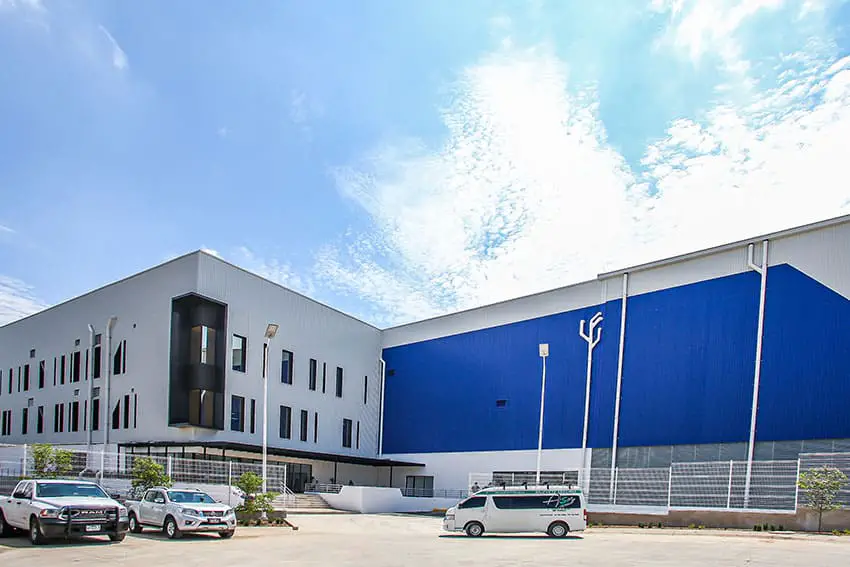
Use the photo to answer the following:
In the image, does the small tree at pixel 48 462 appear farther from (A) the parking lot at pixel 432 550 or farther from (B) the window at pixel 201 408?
(B) the window at pixel 201 408

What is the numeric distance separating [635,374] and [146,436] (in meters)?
27.5

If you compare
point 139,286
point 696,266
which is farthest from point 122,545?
point 696,266

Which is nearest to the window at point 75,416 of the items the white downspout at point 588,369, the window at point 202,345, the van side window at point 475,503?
the window at point 202,345

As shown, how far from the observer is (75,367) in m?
49.8

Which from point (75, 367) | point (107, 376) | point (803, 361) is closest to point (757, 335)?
point (803, 361)

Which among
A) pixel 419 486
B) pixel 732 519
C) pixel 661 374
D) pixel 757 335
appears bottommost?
pixel 419 486

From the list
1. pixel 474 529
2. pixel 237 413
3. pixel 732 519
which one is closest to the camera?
pixel 474 529

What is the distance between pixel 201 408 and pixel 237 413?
119 inches

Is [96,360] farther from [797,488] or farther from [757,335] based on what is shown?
[797,488]

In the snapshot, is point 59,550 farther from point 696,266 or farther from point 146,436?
point 696,266

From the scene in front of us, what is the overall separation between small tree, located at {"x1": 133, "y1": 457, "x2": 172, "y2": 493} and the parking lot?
18.1 feet

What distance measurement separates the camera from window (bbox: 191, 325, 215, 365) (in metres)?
43.2

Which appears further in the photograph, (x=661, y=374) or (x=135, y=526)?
(x=661, y=374)

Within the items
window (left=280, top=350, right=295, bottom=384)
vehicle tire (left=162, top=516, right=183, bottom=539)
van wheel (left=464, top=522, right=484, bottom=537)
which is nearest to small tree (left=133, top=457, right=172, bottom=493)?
vehicle tire (left=162, top=516, right=183, bottom=539)
